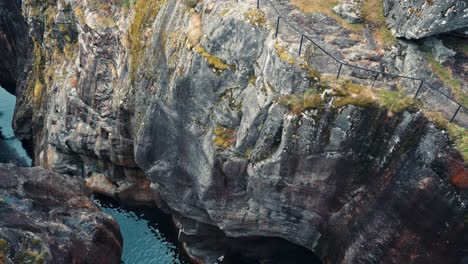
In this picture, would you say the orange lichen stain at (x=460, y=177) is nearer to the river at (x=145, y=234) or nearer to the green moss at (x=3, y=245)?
the green moss at (x=3, y=245)

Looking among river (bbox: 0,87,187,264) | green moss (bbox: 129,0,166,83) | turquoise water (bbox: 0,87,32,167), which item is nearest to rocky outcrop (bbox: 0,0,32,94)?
turquoise water (bbox: 0,87,32,167)

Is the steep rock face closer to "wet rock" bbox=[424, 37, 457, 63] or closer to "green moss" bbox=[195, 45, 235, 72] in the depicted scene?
"wet rock" bbox=[424, 37, 457, 63]

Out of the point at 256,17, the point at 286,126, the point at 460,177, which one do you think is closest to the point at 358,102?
the point at 286,126

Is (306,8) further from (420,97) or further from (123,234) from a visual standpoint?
(123,234)

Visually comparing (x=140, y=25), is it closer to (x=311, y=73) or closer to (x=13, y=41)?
(x=311, y=73)

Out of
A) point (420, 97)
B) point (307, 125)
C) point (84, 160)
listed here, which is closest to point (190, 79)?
point (307, 125)

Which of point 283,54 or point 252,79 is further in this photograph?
point 252,79
